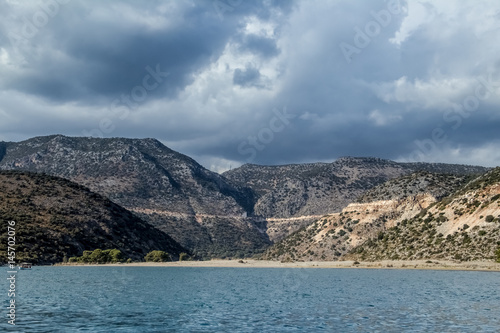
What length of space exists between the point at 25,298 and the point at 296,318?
2992 cm

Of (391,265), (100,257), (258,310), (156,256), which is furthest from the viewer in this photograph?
(156,256)

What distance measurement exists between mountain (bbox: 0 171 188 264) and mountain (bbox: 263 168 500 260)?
49684 millimetres

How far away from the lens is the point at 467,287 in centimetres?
6372

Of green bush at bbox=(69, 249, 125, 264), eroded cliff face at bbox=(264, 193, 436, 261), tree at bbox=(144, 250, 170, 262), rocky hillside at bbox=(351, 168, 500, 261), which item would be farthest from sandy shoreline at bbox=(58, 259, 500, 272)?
eroded cliff face at bbox=(264, 193, 436, 261)

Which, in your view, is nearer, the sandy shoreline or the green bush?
the sandy shoreline

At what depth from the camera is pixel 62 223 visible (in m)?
141

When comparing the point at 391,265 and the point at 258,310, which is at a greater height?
the point at 258,310

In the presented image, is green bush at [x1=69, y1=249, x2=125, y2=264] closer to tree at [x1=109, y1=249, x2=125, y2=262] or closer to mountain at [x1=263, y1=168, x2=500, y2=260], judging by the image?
tree at [x1=109, y1=249, x2=125, y2=262]

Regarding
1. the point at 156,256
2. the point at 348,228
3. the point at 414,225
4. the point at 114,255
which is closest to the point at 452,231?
the point at 414,225

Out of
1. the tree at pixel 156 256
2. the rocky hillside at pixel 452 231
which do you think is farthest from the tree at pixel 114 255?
the rocky hillside at pixel 452 231

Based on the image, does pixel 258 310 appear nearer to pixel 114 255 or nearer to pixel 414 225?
pixel 414 225

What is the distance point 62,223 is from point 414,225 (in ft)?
328

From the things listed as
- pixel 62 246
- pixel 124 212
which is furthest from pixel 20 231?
pixel 124 212

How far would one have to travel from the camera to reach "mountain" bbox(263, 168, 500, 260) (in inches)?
4259
